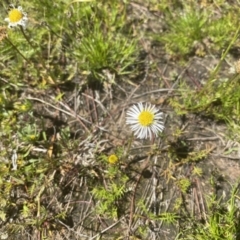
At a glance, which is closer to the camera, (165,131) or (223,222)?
(223,222)

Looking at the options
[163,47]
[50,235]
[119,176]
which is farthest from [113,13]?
[50,235]

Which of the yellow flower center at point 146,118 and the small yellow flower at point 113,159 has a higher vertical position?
the yellow flower center at point 146,118

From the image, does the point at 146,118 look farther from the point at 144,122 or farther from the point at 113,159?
the point at 113,159

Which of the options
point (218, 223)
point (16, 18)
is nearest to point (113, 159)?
point (218, 223)

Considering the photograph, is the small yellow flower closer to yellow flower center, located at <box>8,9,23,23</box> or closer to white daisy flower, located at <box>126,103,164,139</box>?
white daisy flower, located at <box>126,103,164,139</box>

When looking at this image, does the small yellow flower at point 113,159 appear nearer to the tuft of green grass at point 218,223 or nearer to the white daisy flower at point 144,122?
the white daisy flower at point 144,122

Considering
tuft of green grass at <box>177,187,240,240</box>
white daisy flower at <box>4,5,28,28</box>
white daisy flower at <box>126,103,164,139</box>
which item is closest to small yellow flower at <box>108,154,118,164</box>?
white daisy flower at <box>126,103,164,139</box>

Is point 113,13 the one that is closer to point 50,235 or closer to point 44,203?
point 44,203

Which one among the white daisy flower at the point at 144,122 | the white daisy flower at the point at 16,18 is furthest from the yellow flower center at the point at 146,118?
the white daisy flower at the point at 16,18
